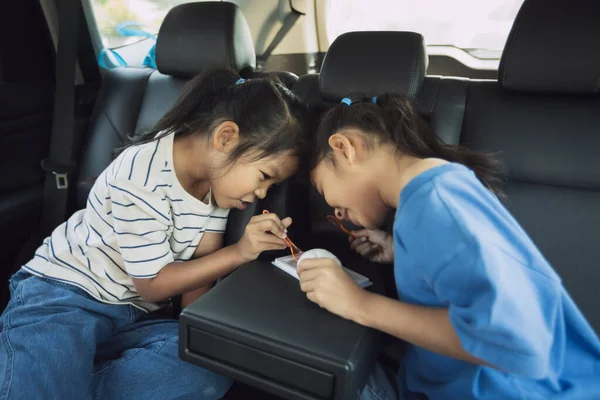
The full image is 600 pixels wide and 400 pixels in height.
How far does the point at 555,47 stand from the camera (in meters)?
1.22

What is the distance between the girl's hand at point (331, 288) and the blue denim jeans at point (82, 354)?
0.37 meters

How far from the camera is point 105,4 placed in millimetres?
2248

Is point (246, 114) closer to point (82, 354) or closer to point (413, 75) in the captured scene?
point (413, 75)

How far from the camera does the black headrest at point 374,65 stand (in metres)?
1.30

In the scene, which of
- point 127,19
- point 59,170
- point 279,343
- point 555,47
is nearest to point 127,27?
point 127,19

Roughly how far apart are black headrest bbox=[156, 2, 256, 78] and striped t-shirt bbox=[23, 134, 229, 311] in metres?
0.54

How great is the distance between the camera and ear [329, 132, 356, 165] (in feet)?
3.15

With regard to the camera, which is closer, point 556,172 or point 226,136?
point 226,136

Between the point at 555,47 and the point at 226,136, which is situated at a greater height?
the point at 555,47

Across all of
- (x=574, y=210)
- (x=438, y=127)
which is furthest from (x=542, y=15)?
(x=574, y=210)

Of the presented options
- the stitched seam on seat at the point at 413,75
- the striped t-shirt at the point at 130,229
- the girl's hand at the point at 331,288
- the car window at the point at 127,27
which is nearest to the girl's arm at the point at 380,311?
the girl's hand at the point at 331,288

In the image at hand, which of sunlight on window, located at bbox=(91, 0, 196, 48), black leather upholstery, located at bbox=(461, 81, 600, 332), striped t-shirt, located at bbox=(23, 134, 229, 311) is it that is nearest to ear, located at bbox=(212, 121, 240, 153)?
striped t-shirt, located at bbox=(23, 134, 229, 311)

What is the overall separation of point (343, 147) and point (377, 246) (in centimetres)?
39

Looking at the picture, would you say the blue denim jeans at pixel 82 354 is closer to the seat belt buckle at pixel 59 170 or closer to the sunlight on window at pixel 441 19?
the seat belt buckle at pixel 59 170
